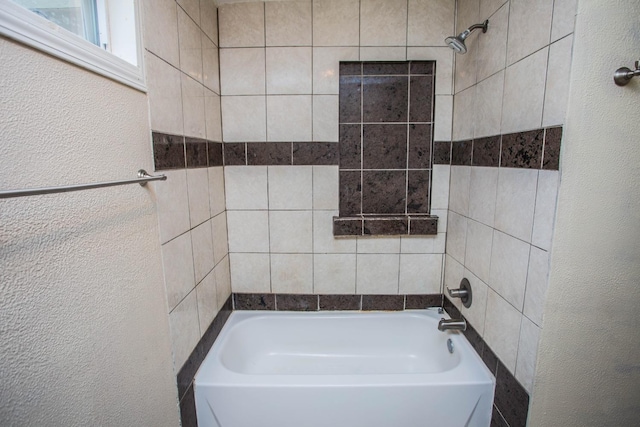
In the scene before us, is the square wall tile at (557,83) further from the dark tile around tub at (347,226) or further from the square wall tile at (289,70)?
the square wall tile at (289,70)

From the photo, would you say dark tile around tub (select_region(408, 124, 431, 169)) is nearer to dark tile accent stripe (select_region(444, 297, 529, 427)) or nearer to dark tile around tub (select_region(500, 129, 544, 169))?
dark tile around tub (select_region(500, 129, 544, 169))

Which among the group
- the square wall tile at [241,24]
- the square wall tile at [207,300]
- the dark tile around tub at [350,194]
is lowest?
the square wall tile at [207,300]

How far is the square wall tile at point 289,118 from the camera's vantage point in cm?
162

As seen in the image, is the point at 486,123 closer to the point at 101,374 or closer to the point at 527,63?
the point at 527,63

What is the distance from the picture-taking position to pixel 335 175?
1.68 m

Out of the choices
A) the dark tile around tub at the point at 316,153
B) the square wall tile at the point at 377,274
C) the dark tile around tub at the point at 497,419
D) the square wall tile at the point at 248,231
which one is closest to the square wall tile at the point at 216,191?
the square wall tile at the point at 248,231

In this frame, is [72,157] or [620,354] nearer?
[72,157]

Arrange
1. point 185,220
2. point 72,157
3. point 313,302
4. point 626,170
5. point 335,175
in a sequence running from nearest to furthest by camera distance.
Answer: point 72,157
point 626,170
point 185,220
point 335,175
point 313,302

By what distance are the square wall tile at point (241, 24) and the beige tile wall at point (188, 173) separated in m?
0.05

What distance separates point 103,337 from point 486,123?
5.17 ft

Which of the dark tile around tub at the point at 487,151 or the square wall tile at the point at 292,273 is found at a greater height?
the dark tile around tub at the point at 487,151

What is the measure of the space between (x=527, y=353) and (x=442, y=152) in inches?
42.6

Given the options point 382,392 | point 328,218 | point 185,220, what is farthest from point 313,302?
point 185,220

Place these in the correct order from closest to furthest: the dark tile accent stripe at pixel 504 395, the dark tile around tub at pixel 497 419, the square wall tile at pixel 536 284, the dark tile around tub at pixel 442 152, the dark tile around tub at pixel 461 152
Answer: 1. the square wall tile at pixel 536 284
2. the dark tile accent stripe at pixel 504 395
3. the dark tile around tub at pixel 497 419
4. the dark tile around tub at pixel 461 152
5. the dark tile around tub at pixel 442 152
